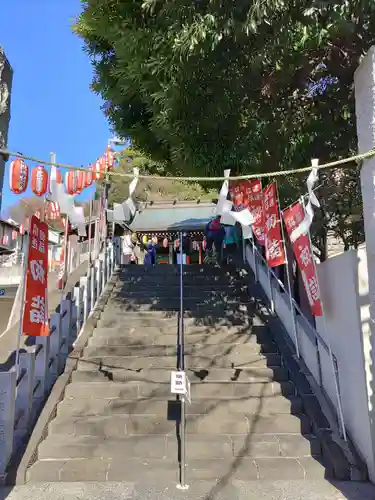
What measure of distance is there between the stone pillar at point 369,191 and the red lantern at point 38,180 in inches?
218

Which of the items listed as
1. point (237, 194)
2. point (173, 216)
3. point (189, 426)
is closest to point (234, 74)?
point (237, 194)

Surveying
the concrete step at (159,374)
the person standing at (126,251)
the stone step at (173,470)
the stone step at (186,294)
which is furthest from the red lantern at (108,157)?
the stone step at (173,470)

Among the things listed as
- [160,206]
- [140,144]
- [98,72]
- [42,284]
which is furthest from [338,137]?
[160,206]

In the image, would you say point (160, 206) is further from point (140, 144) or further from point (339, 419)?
point (339, 419)

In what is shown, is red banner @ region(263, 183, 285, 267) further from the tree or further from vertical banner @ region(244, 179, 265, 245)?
the tree

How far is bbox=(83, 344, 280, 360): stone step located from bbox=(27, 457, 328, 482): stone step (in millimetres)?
2266

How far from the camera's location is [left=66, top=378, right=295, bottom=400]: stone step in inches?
229

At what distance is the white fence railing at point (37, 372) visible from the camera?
441cm

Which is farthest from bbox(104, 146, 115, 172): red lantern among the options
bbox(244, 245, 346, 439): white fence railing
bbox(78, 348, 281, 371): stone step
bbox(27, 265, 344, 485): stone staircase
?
bbox(78, 348, 281, 371): stone step

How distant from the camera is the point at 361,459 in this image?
4516 mm

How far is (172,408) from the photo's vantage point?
5.50 m

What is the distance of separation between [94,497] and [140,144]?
20.0ft

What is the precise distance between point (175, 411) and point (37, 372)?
6.65ft

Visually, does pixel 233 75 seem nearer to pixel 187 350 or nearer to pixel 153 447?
pixel 187 350
